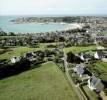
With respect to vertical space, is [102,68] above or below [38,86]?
below

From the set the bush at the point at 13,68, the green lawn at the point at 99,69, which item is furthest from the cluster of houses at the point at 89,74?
the bush at the point at 13,68

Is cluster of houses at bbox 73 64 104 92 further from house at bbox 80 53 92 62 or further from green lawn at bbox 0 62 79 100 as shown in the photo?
house at bbox 80 53 92 62

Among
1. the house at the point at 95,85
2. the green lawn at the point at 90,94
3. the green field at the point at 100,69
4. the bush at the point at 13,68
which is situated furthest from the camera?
the bush at the point at 13,68

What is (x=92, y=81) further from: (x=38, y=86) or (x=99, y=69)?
(x=99, y=69)

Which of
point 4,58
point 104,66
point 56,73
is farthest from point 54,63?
point 4,58

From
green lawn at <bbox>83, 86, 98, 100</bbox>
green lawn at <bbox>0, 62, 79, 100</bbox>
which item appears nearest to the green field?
green lawn at <bbox>83, 86, 98, 100</bbox>

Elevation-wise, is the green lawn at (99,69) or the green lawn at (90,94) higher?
the green lawn at (90,94)

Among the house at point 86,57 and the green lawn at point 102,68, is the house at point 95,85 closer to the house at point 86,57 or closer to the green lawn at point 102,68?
the green lawn at point 102,68

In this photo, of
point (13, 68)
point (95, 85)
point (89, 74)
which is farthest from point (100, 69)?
point (13, 68)

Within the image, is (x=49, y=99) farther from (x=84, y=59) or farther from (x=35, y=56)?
(x=35, y=56)
